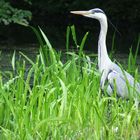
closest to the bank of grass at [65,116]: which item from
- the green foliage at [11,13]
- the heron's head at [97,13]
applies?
the heron's head at [97,13]

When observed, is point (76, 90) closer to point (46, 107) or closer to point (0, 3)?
point (46, 107)

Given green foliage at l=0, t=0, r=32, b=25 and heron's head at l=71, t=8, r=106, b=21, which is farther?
green foliage at l=0, t=0, r=32, b=25

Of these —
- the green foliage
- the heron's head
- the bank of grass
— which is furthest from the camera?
the green foliage

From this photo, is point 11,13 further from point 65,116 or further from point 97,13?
point 65,116

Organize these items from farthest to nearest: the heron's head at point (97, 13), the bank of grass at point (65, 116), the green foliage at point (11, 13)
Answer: the green foliage at point (11, 13) < the heron's head at point (97, 13) < the bank of grass at point (65, 116)

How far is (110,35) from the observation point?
1471cm

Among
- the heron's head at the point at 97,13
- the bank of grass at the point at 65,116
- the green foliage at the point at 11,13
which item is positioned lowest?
the green foliage at the point at 11,13

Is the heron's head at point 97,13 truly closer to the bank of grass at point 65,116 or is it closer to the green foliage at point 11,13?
the bank of grass at point 65,116

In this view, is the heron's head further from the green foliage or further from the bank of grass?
the green foliage

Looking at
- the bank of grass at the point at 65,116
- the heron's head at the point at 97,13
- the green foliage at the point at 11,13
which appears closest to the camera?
the bank of grass at the point at 65,116

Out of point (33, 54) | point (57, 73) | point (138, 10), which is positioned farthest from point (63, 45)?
point (57, 73)

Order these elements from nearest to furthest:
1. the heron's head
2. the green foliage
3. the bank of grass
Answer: the bank of grass → the heron's head → the green foliage

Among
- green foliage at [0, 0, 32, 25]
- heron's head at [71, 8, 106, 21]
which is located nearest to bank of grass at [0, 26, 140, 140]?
heron's head at [71, 8, 106, 21]

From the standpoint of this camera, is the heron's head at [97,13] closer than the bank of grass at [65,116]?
No
